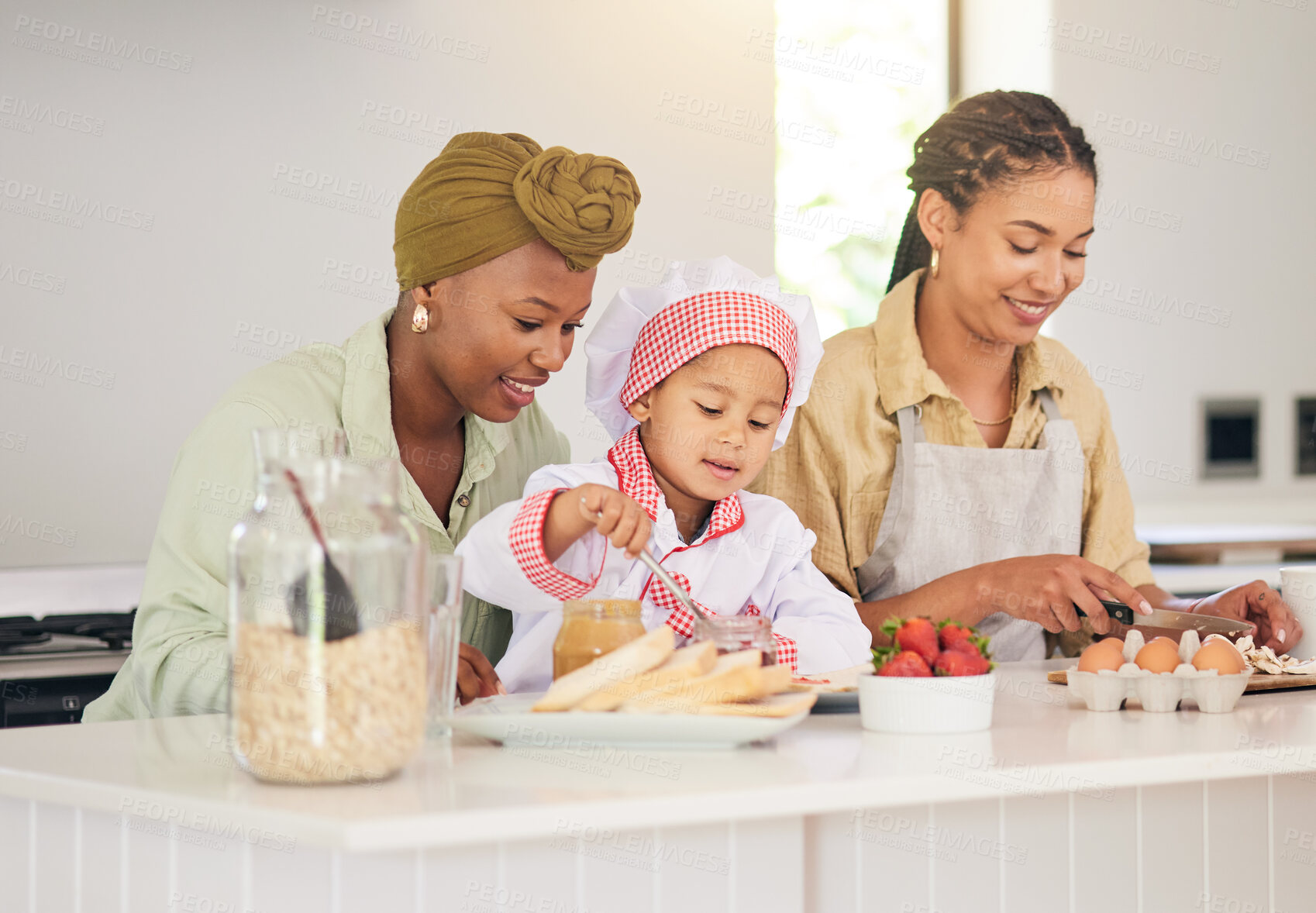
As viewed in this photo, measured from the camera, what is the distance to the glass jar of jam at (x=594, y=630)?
1136mm

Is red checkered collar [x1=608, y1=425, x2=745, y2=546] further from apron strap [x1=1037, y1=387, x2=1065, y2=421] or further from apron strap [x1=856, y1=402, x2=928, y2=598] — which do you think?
apron strap [x1=1037, y1=387, x2=1065, y2=421]

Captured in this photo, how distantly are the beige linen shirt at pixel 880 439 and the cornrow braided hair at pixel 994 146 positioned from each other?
0.58 feet

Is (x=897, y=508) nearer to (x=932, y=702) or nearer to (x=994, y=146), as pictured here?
(x=994, y=146)

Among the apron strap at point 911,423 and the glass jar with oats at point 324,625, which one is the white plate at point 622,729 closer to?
the glass jar with oats at point 324,625

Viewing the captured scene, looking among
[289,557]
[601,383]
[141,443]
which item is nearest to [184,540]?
[601,383]

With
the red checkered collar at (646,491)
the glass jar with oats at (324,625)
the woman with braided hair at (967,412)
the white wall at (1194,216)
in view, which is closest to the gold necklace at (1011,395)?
the woman with braided hair at (967,412)

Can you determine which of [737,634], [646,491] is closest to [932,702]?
[737,634]

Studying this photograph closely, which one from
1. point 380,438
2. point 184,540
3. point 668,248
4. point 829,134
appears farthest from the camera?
point 829,134

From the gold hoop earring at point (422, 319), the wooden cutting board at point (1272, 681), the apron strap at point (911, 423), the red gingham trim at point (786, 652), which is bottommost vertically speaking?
the wooden cutting board at point (1272, 681)

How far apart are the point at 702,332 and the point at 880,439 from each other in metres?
0.51

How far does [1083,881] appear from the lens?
1028mm

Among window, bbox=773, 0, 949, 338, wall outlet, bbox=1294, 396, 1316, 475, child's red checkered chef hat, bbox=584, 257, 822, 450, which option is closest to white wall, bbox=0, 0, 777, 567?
window, bbox=773, 0, 949, 338

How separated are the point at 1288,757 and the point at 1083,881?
18cm

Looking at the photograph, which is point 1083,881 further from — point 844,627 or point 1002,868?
point 844,627
